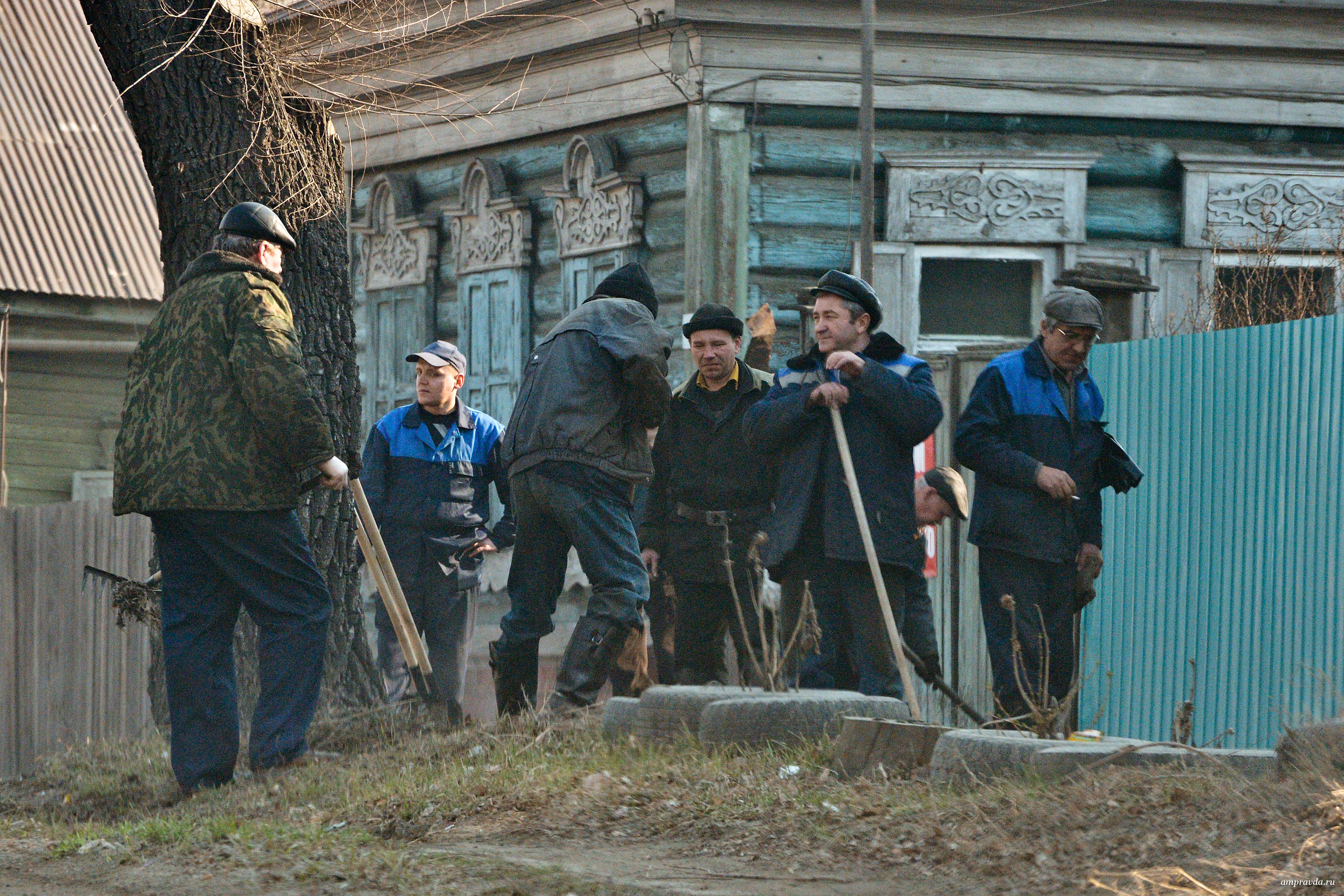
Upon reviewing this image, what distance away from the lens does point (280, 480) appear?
598 centimetres

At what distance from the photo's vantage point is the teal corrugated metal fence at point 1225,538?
656 cm

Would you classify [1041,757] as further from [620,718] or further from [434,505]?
→ [434,505]

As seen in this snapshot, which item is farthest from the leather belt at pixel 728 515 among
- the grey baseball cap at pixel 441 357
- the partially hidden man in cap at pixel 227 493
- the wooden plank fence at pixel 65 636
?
the wooden plank fence at pixel 65 636

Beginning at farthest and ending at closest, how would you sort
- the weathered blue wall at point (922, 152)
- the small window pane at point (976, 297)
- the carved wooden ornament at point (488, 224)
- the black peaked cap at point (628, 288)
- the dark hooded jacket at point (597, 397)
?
the carved wooden ornament at point (488, 224), the small window pane at point (976, 297), the weathered blue wall at point (922, 152), the black peaked cap at point (628, 288), the dark hooded jacket at point (597, 397)

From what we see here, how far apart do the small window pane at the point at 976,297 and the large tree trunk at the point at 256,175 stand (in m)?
4.34

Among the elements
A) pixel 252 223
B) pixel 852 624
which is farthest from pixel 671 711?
pixel 252 223

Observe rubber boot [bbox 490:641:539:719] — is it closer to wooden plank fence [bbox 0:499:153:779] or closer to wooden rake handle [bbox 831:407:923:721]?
wooden rake handle [bbox 831:407:923:721]

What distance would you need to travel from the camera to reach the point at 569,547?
Answer: 6910 mm

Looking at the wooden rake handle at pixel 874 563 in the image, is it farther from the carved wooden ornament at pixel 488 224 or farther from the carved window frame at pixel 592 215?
the carved wooden ornament at pixel 488 224

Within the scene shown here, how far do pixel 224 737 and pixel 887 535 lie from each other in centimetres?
252

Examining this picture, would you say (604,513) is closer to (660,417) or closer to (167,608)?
(660,417)

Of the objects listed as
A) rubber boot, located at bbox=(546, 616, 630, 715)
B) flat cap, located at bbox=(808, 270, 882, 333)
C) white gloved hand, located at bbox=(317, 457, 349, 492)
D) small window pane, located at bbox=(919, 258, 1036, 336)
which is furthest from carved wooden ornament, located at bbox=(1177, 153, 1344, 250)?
white gloved hand, located at bbox=(317, 457, 349, 492)

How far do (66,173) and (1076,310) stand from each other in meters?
12.3

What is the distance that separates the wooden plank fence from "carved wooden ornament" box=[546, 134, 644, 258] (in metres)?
3.51
